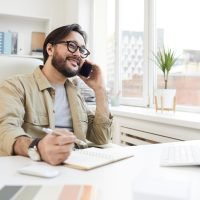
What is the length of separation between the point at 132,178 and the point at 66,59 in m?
1.03

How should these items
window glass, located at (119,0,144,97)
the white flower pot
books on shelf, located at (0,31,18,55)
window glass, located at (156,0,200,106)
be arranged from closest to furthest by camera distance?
the white flower pot → window glass, located at (156,0,200,106) → window glass, located at (119,0,144,97) → books on shelf, located at (0,31,18,55)

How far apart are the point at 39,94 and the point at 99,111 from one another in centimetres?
38

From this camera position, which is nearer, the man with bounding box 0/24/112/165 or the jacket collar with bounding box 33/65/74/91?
the man with bounding box 0/24/112/165

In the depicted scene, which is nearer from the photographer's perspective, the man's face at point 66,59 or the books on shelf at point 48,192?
the books on shelf at point 48,192

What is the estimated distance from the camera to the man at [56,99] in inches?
53.6

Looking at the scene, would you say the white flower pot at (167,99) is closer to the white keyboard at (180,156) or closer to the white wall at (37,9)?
the white keyboard at (180,156)

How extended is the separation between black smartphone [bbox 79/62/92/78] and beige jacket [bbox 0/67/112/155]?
116mm

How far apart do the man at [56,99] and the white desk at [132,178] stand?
13.1 inches

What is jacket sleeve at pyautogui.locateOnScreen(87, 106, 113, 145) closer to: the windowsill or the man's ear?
the windowsill

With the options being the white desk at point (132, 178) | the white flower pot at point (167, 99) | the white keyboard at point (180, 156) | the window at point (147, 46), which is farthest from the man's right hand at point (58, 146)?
the window at point (147, 46)

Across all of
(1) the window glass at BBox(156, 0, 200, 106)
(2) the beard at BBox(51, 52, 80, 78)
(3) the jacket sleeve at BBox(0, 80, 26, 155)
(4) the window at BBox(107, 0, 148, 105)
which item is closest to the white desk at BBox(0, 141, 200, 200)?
(3) the jacket sleeve at BBox(0, 80, 26, 155)

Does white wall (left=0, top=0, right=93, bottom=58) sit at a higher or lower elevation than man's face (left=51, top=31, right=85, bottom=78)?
higher

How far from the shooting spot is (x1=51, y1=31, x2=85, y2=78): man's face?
5.58ft

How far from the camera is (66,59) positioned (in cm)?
171
